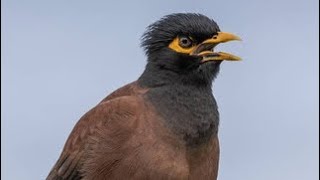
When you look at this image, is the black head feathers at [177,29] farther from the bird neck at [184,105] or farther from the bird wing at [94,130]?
the bird wing at [94,130]

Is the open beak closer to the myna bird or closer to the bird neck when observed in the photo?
the myna bird

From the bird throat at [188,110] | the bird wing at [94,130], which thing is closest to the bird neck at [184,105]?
the bird throat at [188,110]

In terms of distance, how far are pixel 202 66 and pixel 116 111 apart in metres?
0.96

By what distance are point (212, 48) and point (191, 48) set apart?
211 mm

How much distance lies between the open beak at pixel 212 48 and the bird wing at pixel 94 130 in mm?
776

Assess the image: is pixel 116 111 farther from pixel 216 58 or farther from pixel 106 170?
pixel 216 58

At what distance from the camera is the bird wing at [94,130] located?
18.7 feet

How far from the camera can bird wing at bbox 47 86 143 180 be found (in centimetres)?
570

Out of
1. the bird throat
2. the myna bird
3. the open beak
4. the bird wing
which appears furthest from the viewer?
the open beak

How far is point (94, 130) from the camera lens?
596 centimetres

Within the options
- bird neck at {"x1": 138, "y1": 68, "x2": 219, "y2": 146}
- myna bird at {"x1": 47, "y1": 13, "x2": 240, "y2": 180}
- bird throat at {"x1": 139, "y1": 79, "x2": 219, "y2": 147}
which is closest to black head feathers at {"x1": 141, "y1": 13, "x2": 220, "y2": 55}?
myna bird at {"x1": 47, "y1": 13, "x2": 240, "y2": 180}

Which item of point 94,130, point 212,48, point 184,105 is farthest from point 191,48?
point 94,130

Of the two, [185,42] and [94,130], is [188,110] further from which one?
[94,130]

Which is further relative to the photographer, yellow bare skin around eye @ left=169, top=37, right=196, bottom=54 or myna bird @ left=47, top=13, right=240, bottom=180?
yellow bare skin around eye @ left=169, top=37, right=196, bottom=54
